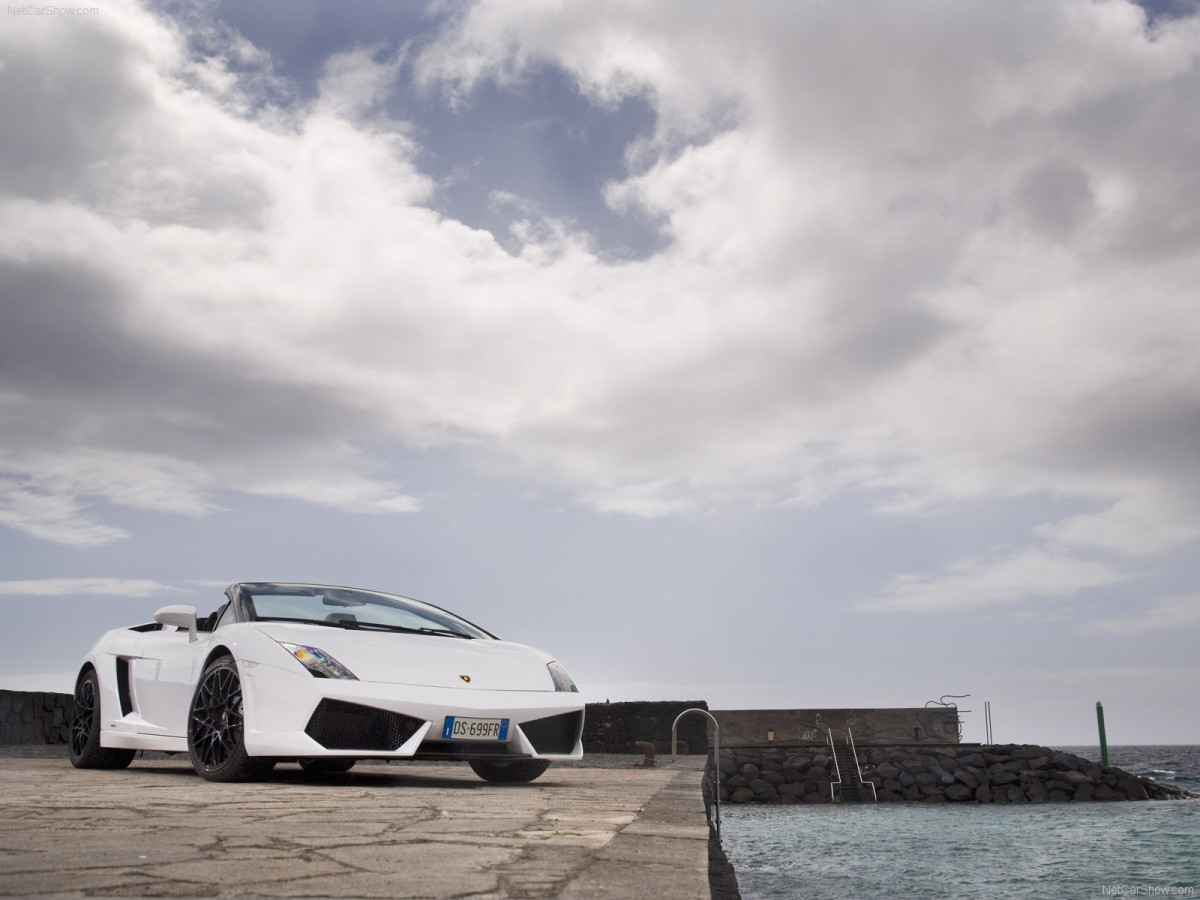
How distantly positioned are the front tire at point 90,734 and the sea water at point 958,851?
11747mm

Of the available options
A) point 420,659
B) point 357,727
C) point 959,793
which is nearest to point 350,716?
point 357,727

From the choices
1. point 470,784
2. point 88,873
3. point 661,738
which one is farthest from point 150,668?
point 661,738

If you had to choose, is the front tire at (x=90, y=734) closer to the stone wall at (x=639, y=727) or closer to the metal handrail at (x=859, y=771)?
the stone wall at (x=639, y=727)

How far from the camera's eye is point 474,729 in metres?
4.95

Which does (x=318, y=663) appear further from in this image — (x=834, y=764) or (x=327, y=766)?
(x=834, y=764)

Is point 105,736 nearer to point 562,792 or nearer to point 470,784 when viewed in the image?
point 470,784

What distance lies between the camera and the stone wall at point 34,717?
12.7 m

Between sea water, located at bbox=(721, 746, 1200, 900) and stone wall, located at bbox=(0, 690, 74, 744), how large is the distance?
10221 mm

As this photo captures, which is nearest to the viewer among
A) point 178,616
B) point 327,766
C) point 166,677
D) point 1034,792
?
point 178,616

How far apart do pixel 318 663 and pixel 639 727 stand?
9.63 m

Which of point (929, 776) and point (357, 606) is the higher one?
point (357, 606)

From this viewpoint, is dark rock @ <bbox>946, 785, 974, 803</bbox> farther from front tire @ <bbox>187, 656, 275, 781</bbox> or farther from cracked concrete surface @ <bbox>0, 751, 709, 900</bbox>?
front tire @ <bbox>187, 656, 275, 781</bbox>

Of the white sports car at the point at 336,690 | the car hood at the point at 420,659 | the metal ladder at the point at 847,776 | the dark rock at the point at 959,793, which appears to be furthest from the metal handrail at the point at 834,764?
the car hood at the point at 420,659

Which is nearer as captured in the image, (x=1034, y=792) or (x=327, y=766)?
(x=327, y=766)
